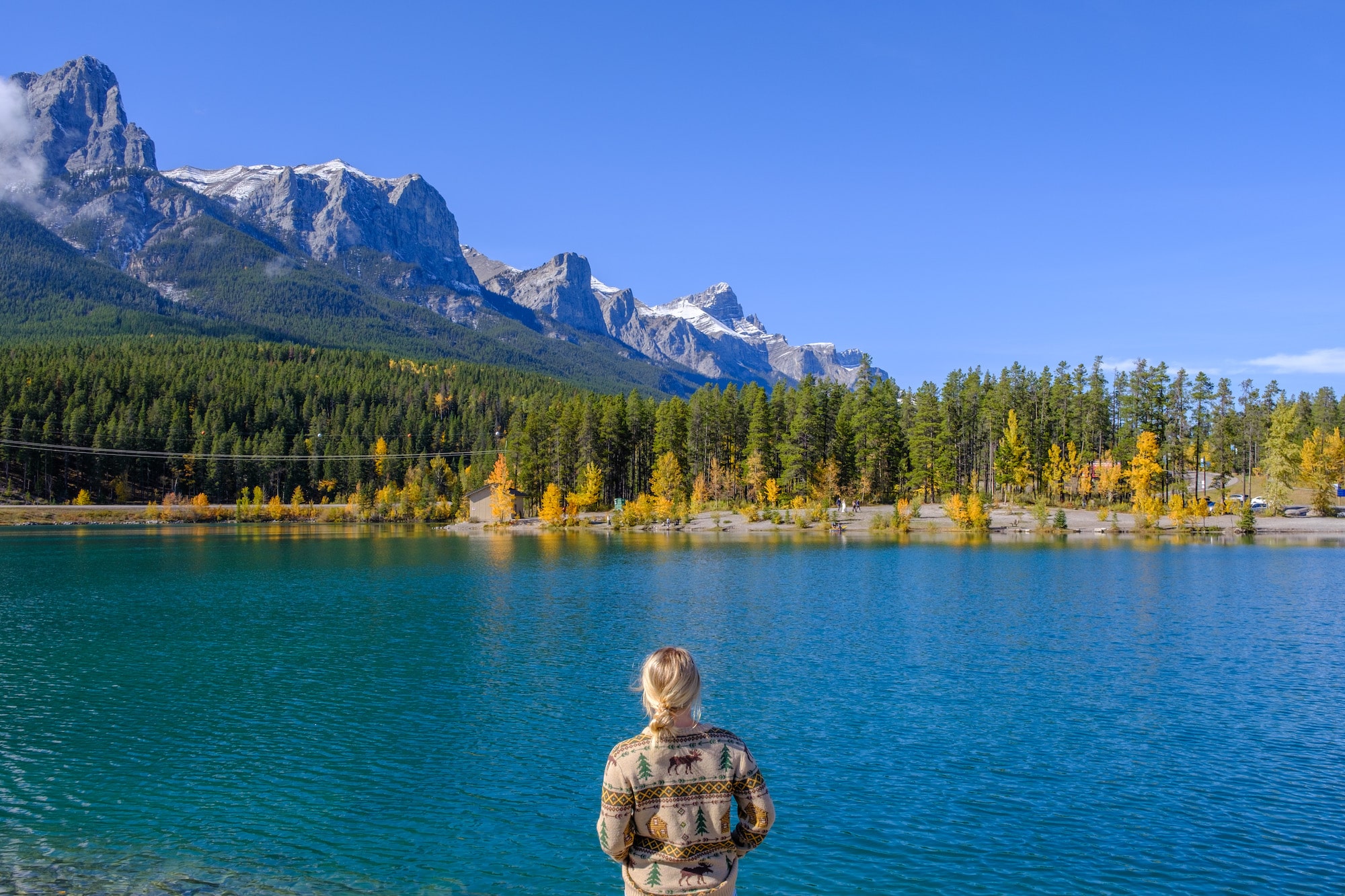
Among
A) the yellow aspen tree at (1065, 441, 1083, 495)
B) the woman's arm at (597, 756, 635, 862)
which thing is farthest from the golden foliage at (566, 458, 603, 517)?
the woman's arm at (597, 756, 635, 862)

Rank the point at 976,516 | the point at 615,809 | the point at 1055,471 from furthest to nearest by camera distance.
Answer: the point at 1055,471, the point at 976,516, the point at 615,809

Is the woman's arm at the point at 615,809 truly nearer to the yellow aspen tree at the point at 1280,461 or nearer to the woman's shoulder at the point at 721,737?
the woman's shoulder at the point at 721,737

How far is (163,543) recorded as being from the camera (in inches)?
3415

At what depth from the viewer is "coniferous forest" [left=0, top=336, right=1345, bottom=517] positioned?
10719 centimetres

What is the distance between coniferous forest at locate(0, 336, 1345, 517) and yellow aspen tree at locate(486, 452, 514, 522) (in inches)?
163

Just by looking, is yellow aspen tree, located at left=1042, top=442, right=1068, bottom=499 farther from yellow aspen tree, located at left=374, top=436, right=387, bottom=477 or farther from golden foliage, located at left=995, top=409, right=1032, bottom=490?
yellow aspen tree, located at left=374, top=436, right=387, bottom=477

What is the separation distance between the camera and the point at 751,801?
17.9 ft

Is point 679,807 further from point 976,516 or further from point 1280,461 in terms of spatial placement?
point 1280,461

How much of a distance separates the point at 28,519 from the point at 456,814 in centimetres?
13898

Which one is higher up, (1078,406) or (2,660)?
(1078,406)

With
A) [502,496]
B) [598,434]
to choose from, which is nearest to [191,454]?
[502,496]

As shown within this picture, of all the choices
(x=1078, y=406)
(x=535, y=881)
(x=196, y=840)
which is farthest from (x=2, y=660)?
(x=1078, y=406)

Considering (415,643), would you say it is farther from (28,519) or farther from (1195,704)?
(28,519)

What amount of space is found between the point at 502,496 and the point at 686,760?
370 ft
